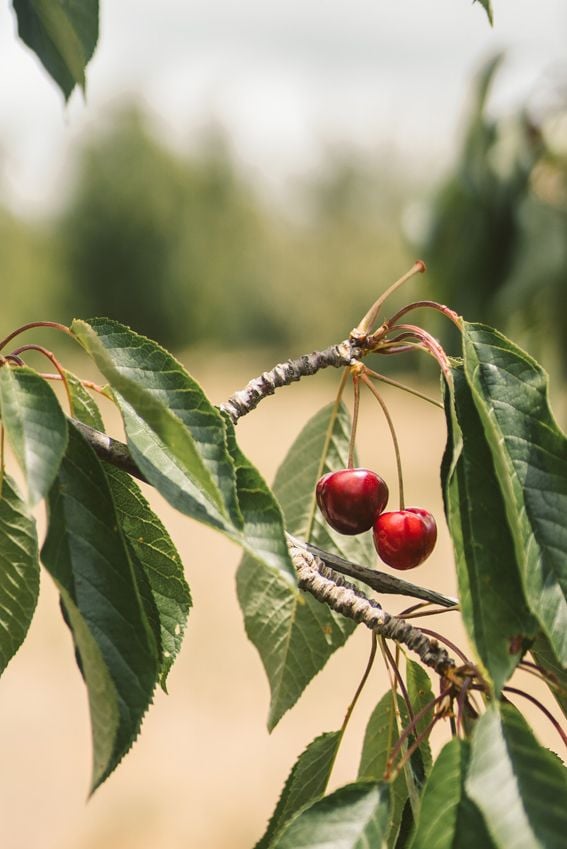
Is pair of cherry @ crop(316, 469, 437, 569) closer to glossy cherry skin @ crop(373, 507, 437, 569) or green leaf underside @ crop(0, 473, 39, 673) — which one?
glossy cherry skin @ crop(373, 507, 437, 569)

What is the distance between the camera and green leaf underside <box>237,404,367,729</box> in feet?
2.74

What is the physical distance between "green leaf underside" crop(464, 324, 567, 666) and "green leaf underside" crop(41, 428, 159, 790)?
0.20 m

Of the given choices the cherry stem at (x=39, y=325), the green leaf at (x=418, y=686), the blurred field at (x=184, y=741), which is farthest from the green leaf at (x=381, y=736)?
the blurred field at (x=184, y=741)

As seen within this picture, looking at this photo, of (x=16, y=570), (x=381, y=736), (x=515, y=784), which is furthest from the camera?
(x=381, y=736)

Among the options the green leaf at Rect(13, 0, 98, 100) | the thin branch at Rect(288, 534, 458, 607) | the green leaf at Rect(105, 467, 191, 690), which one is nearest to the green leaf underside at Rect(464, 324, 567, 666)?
the thin branch at Rect(288, 534, 458, 607)

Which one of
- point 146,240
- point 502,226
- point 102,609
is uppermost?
point 146,240

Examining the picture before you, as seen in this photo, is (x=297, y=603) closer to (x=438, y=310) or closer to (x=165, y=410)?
(x=438, y=310)

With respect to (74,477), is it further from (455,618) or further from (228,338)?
(228,338)

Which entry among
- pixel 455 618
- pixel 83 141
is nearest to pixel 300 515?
pixel 455 618

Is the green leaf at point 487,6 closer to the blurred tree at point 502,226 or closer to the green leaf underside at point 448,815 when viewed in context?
the green leaf underside at point 448,815

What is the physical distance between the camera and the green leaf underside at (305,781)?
70 cm

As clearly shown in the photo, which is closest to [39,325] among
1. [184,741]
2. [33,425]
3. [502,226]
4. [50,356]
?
[50,356]

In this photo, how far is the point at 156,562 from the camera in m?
0.66

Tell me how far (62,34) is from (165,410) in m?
0.35
